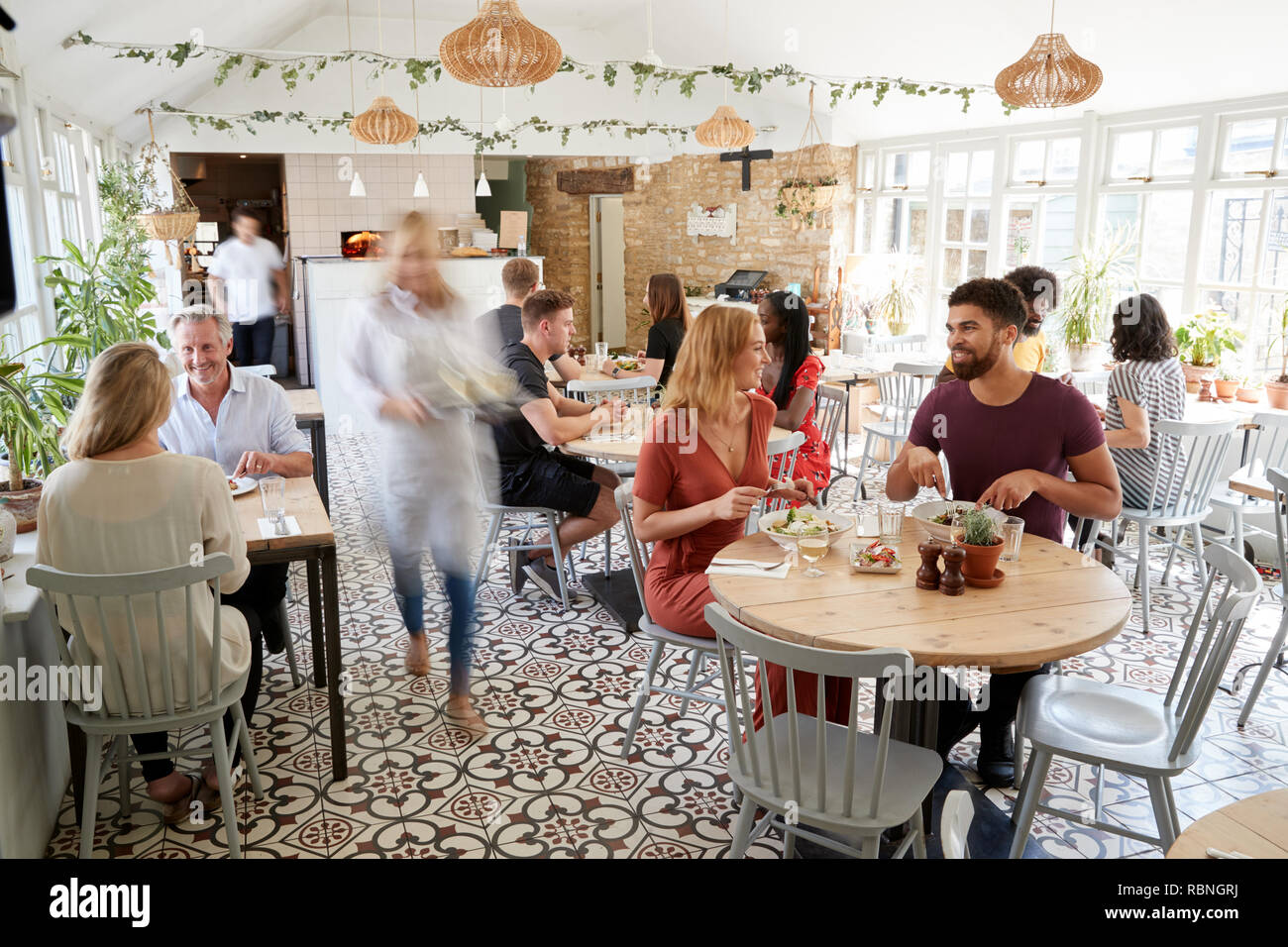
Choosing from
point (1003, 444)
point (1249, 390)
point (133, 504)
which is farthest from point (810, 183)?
point (133, 504)

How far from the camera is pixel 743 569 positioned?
9.13ft

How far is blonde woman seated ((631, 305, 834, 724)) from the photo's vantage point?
3.13 metres

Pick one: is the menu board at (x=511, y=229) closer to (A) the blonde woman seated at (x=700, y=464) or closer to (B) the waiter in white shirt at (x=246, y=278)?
(B) the waiter in white shirt at (x=246, y=278)

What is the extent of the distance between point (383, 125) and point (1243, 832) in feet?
22.7

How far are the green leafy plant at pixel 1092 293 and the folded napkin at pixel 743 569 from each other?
15.7 ft

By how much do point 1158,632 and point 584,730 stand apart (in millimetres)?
2658

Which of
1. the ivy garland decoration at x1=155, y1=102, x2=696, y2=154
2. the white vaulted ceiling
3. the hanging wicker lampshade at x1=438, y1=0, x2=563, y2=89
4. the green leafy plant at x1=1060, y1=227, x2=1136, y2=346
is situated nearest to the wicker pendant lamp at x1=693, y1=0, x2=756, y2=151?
the white vaulted ceiling

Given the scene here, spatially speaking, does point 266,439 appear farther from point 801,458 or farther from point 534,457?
point 801,458

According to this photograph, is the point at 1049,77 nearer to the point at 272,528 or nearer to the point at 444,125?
the point at 272,528

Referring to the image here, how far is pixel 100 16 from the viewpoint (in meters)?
4.69

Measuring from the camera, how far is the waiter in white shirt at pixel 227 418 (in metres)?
3.54

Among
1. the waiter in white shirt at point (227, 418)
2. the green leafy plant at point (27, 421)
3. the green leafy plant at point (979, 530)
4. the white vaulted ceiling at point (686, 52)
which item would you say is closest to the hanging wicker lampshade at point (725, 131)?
the white vaulted ceiling at point (686, 52)

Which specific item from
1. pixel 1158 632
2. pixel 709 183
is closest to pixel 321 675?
pixel 1158 632

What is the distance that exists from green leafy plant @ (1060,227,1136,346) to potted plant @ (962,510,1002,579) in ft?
15.1
